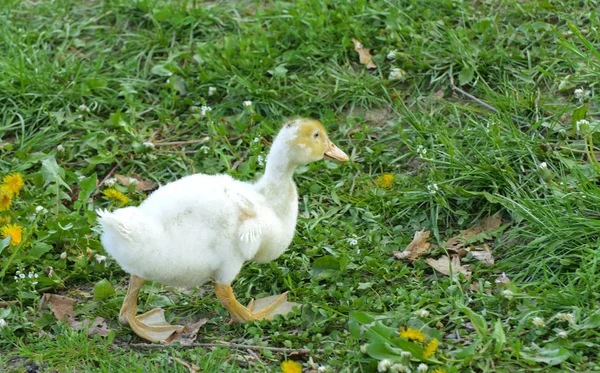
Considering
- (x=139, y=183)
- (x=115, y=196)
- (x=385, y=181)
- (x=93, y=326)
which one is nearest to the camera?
(x=93, y=326)

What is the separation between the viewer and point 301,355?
4.34 m

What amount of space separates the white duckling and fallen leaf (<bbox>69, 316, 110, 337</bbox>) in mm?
134

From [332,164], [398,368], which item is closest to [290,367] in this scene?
[398,368]

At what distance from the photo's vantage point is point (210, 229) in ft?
14.4

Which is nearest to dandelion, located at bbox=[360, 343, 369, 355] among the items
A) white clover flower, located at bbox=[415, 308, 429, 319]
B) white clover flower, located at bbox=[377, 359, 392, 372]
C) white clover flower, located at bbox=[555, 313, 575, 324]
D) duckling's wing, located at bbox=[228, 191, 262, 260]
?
white clover flower, located at bbox=[377, 359, 392, 372]

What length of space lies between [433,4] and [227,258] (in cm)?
326

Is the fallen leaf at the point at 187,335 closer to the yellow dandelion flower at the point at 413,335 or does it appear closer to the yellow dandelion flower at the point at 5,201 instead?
the yellow dandelion flower at the point at 413,335

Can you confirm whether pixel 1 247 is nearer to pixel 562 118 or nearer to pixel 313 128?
Result: pixel 313 128

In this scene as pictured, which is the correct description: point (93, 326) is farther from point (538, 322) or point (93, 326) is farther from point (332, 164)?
point (538, 322)

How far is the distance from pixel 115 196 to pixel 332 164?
4.62 ft

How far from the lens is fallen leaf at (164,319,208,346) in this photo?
4.52 m

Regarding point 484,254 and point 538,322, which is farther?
point 484,254

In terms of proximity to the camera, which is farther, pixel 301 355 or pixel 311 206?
pixel 311 206

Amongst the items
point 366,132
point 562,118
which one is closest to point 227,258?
point 366,132
